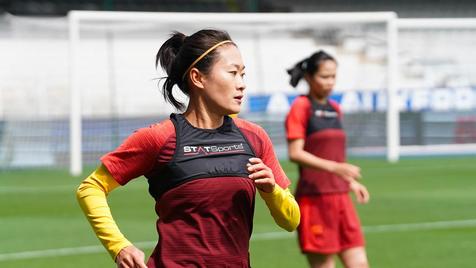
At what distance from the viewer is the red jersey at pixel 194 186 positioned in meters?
4.84

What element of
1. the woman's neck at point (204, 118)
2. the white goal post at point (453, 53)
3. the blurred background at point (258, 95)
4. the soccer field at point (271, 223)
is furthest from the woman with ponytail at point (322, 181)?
the white goal post at point (453, 53)

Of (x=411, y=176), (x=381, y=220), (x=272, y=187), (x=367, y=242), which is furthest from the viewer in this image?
(x=411, y=176)

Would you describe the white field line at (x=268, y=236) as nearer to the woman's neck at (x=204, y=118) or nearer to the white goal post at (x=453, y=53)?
the woman's neck at (x=204, y=118)

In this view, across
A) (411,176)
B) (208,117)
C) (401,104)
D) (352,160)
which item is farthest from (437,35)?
(208,117)

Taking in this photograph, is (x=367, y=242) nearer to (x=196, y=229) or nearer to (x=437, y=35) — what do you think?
(x=196, y=229)

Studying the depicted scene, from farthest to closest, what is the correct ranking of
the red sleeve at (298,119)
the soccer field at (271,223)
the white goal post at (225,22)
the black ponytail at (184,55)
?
the white goal post at (225,22) → the soccer field at (271,223) → the red sleeve at (298,119) → the black ponytail at (184,55)

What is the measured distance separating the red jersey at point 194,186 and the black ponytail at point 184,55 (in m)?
0.26

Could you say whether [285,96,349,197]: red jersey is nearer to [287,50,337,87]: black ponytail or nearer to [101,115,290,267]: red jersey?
[287,50,337,87]: black ponytail

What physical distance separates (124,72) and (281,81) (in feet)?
11.4

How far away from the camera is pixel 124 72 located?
2233cm

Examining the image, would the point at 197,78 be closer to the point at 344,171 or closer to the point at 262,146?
the point at 262,146

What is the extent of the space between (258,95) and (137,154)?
18920 millimetres

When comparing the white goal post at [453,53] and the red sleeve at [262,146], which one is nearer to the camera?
the red sleeve at [262,146]

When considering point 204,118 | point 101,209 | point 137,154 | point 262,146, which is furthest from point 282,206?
point 101,209
